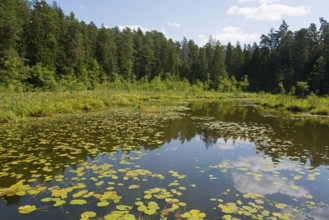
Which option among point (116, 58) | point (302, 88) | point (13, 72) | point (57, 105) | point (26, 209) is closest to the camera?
point (26, 209)

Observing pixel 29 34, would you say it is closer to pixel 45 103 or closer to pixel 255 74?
pixel 45 103

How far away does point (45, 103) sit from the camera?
1527 centimetres

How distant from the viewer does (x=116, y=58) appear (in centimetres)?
5466

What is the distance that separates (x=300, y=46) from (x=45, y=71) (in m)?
43.5

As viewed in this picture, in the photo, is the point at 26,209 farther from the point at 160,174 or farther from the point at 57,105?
the point at 57,105

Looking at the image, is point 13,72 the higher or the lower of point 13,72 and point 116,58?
the lower

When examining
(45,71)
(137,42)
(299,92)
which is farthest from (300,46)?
(45,71)

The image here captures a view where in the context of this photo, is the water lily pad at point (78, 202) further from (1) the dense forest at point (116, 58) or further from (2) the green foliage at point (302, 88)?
(2) the green foliage at point (302, 88)

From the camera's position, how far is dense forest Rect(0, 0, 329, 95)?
34.4 metres

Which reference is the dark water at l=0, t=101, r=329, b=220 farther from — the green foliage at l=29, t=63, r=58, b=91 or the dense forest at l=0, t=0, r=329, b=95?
→ the green foliage at l=29, t=63, r=58, b=91

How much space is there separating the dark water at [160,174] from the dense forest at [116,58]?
17.3 m

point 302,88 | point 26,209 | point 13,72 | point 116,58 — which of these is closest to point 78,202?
point 26,209

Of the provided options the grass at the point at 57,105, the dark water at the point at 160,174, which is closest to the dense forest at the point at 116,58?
the grass at the point at 57,105

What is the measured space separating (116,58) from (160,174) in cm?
5097
